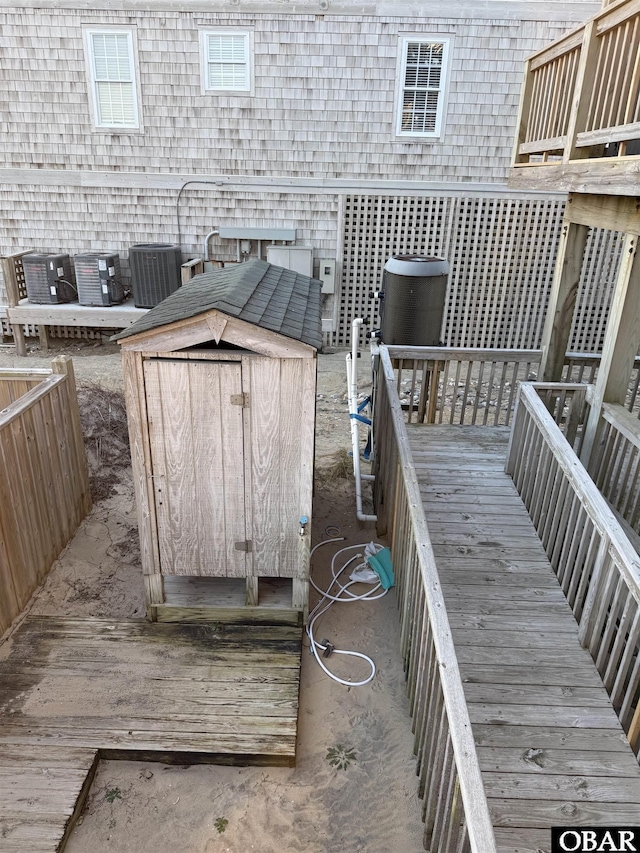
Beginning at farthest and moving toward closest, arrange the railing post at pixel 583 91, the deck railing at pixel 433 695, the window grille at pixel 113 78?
the window grille at pixel 113 78, the railing post at pixel 583 91, the deck railing at pixel 433 695

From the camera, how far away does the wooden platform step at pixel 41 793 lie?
2871mm

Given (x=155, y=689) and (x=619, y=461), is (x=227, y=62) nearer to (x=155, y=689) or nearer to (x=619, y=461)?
(x=619, y=461)

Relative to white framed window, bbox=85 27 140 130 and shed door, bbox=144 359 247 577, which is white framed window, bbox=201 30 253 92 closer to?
white framed window, bbox=85 27 140 130

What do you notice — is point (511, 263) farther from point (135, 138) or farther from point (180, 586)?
point (180, 586)

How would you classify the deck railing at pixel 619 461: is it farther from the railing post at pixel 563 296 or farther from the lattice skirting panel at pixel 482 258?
the lattice skirting panel at pixel 482 258

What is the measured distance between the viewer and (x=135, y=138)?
10055 millimetres

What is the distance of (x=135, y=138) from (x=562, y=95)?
7.42 m

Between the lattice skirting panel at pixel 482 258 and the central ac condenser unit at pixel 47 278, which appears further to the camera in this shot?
the lattice skirting panel at pixel 482 258

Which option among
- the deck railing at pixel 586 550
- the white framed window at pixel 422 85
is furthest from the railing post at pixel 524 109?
the white framed window at pixel 422 85

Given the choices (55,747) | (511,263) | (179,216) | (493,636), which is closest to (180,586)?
(55,747)

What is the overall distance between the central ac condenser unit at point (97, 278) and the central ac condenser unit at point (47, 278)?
0.30 metres

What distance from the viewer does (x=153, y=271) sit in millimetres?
10047

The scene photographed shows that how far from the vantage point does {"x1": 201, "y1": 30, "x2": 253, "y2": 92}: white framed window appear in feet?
31.3

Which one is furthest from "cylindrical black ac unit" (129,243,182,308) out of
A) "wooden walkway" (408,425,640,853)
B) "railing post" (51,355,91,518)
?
"wooden walkway" (408,425,640,853)
